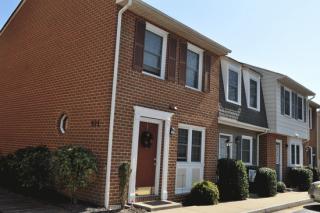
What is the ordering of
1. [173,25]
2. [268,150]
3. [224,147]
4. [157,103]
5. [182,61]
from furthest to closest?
[268,150]
[224,147]
[182,61]
[173,25]
[157,103]

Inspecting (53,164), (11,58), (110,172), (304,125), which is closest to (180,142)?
(110,172)

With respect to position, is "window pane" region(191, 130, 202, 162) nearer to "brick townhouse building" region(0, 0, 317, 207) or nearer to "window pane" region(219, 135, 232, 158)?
"brick townhouse building" region(0, 0, 317, 207)

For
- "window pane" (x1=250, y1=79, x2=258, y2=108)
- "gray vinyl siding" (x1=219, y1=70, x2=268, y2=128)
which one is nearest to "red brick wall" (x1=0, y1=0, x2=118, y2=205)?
"gray vinyl siding" (x1=219, y1=70, x2=268, y2=128)

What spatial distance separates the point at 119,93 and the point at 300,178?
43.6ft

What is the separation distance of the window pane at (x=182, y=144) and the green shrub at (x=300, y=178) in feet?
31.0

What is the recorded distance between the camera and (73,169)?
870 centimetres

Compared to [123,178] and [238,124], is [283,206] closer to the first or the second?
[238,124]

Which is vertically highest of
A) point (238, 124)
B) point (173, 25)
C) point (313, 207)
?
point (173, 25)

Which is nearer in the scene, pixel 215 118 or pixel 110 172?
pixel 110 172

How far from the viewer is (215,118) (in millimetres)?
13609

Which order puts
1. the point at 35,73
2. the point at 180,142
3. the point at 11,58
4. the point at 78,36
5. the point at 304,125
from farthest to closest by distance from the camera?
the point at 304,125 → the point at 11,58 → the point at 35,73 → the point at 180,142 → the point at 78,36

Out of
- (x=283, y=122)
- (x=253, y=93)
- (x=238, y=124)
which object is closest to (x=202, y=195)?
(x=238, y=124)

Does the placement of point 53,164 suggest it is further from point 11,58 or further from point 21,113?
point 11,58

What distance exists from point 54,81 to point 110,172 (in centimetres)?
428
